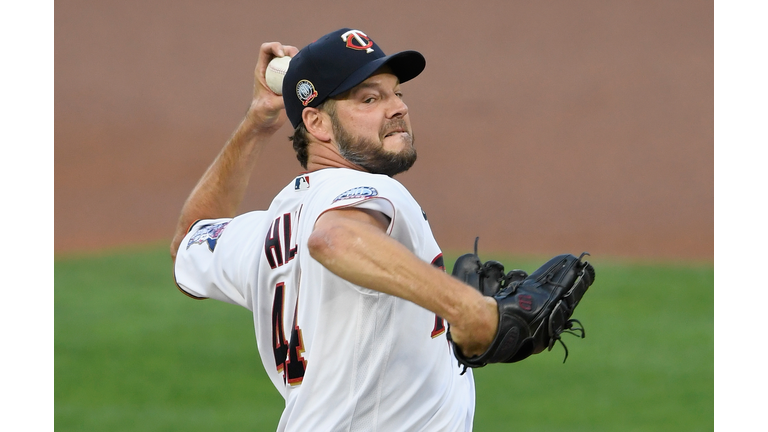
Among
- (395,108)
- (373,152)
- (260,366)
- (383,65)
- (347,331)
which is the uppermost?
(383,65)

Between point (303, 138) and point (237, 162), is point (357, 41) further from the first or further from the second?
point (237, 162)

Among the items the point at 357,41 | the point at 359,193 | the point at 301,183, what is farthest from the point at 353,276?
the point at 357,41

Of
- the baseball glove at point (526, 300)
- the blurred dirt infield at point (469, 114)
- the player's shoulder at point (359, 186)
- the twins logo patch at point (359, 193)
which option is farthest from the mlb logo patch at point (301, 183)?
the blurred dirt infield at point (469, 114)

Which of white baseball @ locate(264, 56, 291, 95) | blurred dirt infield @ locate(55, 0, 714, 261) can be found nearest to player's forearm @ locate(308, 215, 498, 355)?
white baseball @ locate(264, 56, 291, 95)

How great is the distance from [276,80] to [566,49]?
12.2 m

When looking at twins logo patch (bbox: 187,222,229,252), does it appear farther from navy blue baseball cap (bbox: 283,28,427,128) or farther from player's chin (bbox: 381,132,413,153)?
player's chin (bbox: 381,132,413,153)

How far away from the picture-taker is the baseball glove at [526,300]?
214cm

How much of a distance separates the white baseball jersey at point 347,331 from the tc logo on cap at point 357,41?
0.38m

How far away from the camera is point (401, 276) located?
6.68ft

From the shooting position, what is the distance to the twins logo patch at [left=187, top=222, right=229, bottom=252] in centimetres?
314

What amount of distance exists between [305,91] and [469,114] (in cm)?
1164

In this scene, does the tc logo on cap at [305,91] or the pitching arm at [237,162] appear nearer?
the tc logo on cap at [305,91]

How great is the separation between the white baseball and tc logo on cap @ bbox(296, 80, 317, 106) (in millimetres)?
463

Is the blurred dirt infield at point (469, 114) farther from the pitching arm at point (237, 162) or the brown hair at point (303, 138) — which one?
the brown hair at point (303, 138)
